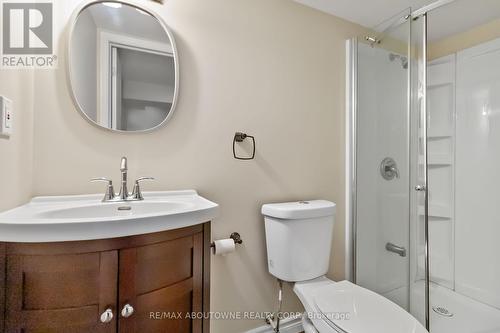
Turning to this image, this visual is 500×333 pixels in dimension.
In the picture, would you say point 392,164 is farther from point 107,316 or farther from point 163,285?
point 107,316

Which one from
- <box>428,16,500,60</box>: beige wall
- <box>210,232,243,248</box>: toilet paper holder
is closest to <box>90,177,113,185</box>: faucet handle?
<box>210,232,243,248</box>: toilet paper holder

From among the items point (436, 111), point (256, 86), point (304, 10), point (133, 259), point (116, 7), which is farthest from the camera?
point (436, 111)

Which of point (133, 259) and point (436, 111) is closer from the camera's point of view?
point (133, 259)

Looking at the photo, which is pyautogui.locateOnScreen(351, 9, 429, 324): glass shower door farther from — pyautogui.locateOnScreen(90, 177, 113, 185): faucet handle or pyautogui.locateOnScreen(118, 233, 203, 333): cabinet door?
pyautogui.locateOnScreen(90, 177, 113, 185): faucet handle

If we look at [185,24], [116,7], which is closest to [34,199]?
[116,7]

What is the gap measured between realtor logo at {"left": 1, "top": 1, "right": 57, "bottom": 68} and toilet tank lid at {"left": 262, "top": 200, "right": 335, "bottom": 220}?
3.99 ft

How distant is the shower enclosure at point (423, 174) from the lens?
62.3 inches

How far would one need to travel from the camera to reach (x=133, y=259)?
74 centimetres

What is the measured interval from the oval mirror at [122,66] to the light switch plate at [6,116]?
24 centimetres

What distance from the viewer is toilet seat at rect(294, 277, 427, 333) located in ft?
3.33

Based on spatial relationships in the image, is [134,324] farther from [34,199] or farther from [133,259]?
[34,199]

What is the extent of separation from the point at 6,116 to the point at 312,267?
1501 millimetres

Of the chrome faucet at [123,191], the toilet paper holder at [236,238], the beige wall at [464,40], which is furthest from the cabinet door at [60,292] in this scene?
the beige wall at [464,40]

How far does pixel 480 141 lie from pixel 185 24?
2.08 meters
